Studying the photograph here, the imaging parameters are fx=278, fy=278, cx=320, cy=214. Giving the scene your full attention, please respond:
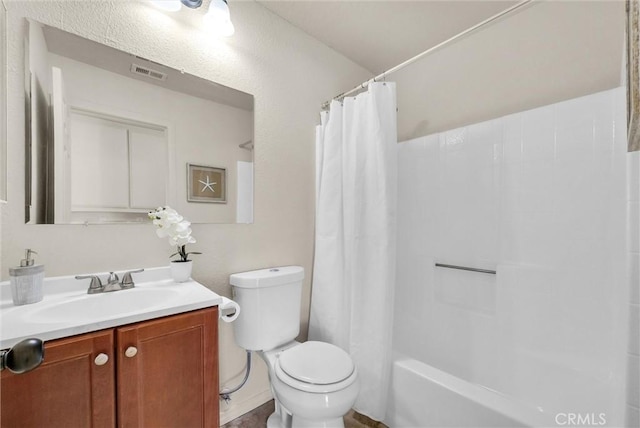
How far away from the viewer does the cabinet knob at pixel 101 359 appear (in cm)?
79

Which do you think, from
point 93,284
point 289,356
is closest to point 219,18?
point 93,284

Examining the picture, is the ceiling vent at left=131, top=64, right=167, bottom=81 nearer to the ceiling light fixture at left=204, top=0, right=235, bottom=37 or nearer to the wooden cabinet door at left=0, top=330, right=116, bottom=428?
the ceiling light fixture at left=204, top=0, right=235, bottom=37

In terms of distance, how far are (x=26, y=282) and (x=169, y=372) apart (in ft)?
1.89

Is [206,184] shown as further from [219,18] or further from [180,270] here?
[219,18]

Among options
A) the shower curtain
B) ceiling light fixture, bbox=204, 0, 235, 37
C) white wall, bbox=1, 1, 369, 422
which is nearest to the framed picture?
white wall, bbox=1, 1, 369, 422

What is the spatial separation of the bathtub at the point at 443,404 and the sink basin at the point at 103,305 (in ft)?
3.89

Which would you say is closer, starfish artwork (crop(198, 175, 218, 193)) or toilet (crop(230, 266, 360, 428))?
toilet (crop(230, 266, 360, 428))

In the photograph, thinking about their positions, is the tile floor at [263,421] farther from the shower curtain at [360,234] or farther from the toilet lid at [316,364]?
the toilet lid at [316,364]

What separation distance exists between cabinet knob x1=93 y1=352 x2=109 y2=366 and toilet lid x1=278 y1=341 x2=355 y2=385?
2.28 ft

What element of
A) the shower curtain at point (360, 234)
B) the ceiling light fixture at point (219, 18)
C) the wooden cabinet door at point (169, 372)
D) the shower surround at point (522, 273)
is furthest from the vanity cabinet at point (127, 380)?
the ceiling light fixture at point (219, 18)

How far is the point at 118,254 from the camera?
4.01 ft

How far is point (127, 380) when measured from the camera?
83cm

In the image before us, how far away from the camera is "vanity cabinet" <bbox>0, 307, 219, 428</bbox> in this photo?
2.35ft

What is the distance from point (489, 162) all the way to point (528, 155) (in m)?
0.18
